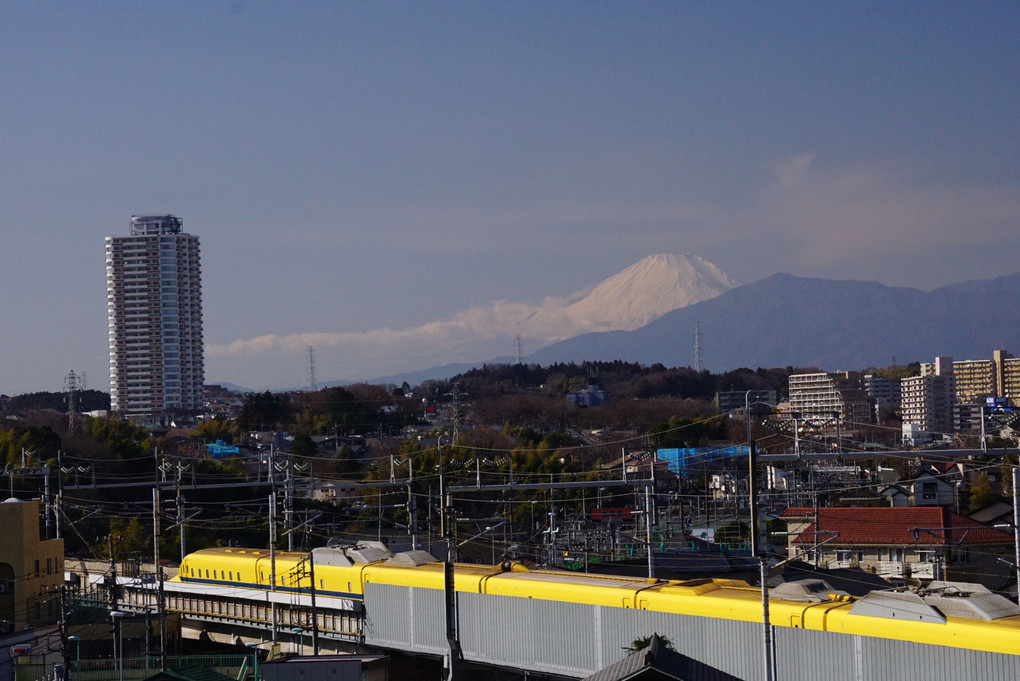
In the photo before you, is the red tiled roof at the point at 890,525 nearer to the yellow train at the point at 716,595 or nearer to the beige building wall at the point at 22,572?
the yellow train at the point at 716,595

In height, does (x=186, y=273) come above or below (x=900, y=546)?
above

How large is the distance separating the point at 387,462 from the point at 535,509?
1566 cm

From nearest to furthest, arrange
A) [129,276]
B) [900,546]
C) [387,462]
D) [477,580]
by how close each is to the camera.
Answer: [477,580] → [900,546] → [387,462] → [129,276]

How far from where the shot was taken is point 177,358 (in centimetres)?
15375

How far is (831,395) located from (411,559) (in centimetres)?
9934

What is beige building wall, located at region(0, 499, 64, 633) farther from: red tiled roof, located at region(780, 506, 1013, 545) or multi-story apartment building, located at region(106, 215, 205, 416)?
multi-story apartment building, located at region(106, 215, 205, 416)

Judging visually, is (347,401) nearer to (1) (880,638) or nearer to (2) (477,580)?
(2) (477,580)

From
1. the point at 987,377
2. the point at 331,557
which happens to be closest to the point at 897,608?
the point at 331,557

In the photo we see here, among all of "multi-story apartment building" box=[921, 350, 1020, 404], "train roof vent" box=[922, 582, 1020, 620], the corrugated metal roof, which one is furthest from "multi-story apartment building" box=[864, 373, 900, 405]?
the corrugated metal roof

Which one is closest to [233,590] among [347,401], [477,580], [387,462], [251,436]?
[477,580]

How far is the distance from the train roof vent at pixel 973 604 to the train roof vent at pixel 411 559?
11.4 m

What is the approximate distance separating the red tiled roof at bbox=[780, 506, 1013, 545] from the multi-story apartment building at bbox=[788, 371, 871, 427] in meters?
67.3

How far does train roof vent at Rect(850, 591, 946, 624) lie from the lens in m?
15.7

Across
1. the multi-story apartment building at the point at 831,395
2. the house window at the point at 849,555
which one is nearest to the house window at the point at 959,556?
the house window at the point at 849,555
